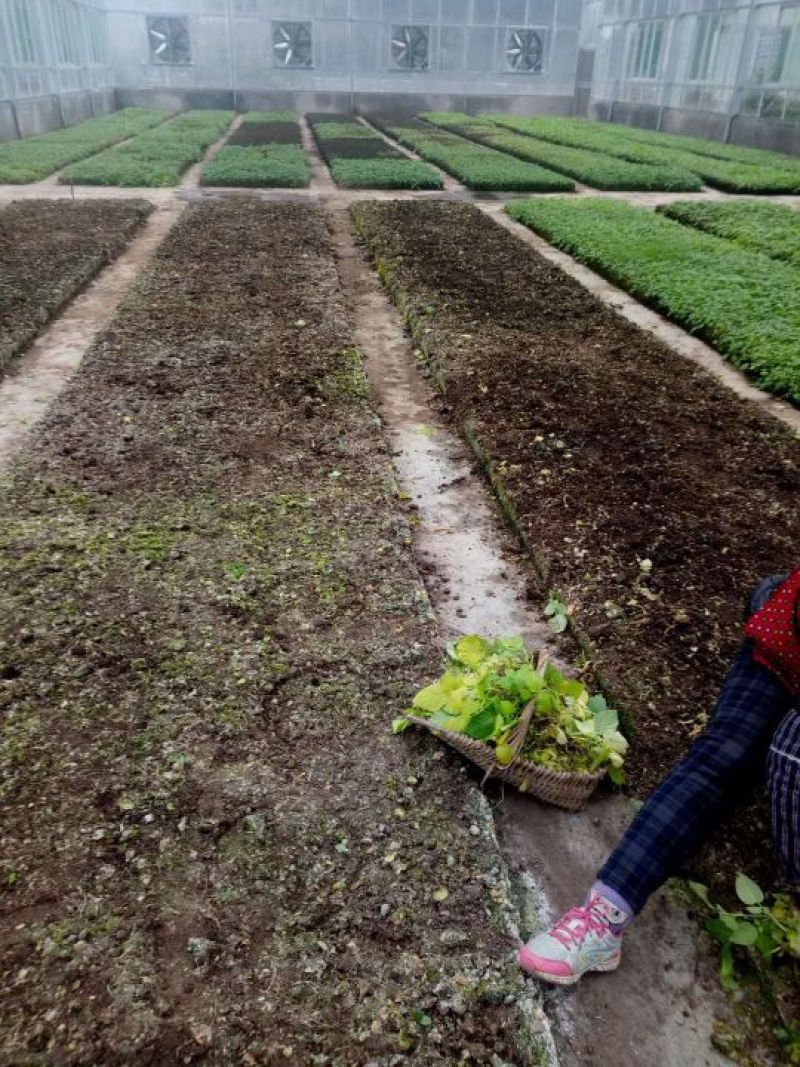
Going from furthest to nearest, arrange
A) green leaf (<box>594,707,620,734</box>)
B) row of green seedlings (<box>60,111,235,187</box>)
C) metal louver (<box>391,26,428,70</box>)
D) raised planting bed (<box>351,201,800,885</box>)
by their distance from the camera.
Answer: metal louver (<box>391,26,428,70</box>) < row of green seedlings (<box>60,111,235,187</box>) < raised planting bed (<box>351,201,800,885</box>) < green leaf (<box>594,707,620,734</box>)

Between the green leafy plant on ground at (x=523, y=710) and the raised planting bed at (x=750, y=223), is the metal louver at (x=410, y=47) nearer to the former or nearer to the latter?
the raised planting bed at (x=750, y=223)

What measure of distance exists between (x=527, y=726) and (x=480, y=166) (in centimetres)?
1583

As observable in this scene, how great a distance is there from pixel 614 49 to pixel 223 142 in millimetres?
16861

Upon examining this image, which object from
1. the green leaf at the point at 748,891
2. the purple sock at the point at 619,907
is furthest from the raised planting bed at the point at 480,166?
the purple sock at the point at 619,907

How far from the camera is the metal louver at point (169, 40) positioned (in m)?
31.8

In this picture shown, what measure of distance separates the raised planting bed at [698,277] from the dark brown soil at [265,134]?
11.8 meters

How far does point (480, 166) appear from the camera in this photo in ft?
52.9

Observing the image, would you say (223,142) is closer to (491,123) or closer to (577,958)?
(491,123)

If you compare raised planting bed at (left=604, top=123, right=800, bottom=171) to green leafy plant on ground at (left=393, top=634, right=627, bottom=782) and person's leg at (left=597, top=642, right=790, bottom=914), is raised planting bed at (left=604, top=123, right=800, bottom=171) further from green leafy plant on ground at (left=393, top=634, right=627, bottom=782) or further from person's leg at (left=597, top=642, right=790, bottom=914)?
person's leg at (left=597, top=642, right=790, bottom=914)

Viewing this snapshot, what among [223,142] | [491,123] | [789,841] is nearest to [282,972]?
[789,841]

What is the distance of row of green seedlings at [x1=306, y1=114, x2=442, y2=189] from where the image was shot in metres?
14.4

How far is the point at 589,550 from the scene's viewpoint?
377 cm

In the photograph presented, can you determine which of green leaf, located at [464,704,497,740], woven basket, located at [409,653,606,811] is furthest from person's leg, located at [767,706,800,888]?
green leaf, located at [464,704,497,740]

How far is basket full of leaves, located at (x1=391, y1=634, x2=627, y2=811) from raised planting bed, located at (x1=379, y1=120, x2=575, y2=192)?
13.6m
